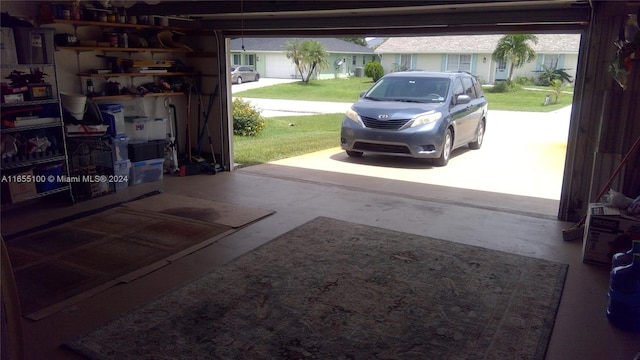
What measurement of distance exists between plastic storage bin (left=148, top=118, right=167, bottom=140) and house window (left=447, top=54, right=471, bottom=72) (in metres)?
21.3

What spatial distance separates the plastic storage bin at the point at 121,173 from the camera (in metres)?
6.03

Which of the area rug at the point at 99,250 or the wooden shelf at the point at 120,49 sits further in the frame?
the wooden shelf at the point at 120,49

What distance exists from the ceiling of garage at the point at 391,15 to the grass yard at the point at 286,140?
2.51 meters

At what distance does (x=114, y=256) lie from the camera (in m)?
4.02

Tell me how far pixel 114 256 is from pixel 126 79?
11.2 ft

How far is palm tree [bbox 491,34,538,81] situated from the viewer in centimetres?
2059

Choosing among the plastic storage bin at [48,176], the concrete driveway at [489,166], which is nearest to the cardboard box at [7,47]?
the plastic storage bin at [48,176]

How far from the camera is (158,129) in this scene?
6.82 metres

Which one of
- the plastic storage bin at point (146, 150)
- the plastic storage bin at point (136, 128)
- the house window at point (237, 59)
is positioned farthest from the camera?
the house window at point (237, 59)

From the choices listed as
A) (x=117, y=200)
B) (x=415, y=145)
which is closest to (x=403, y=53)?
(x=415, y=145)

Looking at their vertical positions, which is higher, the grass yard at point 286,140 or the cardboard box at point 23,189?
the cardboard box at point 23,189

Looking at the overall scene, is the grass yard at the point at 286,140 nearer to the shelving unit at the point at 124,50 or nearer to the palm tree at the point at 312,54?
the shelving unit at the point at 124,50

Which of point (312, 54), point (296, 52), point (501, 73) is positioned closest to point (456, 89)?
point (312, 54)

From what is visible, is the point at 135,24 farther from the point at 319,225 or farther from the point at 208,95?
the point at 319,225
